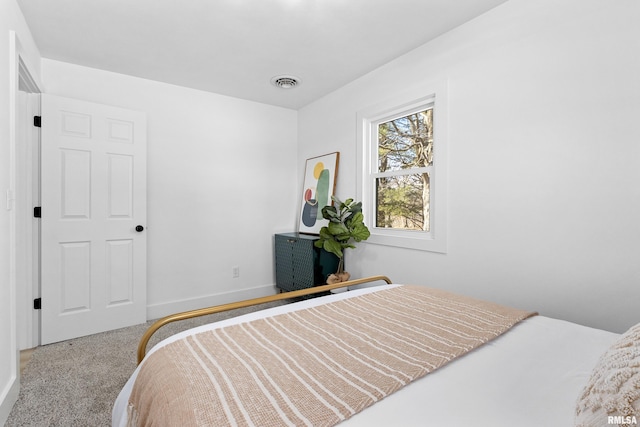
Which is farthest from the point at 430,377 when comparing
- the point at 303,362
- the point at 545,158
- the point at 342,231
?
the point at 342,231

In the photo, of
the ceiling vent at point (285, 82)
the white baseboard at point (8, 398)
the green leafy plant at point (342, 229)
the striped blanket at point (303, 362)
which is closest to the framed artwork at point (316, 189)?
the green leafy plant at point (342, 229)

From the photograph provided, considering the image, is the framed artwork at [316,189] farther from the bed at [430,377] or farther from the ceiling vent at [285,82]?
the bed at [430,377]

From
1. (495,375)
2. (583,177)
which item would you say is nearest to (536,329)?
(495,375)

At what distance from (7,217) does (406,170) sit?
2790 mm

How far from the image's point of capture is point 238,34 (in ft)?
7.68

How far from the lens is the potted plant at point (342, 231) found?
2.87 meters

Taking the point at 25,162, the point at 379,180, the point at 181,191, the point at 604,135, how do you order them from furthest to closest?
the point at 181,191
the point at 379,180
the point at 25,162
the point at 604,135

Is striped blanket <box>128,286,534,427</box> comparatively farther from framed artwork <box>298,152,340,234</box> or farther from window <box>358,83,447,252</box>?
framed artwork <box>298,152,340,234</box>

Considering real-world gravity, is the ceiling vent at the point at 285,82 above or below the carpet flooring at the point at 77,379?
above

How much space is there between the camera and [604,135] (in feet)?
5.22

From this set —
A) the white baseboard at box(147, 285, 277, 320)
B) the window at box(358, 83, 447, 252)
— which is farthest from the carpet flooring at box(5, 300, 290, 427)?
the window at box(358, 83, 447, 252)

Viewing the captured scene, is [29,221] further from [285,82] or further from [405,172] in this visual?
A: [405,172]

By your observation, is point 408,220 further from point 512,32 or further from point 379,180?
point 512,32

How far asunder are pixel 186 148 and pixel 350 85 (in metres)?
1.89
